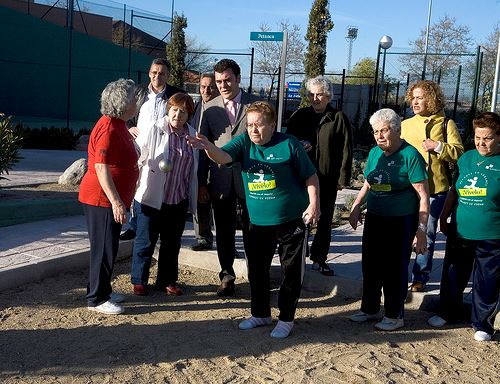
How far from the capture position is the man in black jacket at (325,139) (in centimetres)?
543

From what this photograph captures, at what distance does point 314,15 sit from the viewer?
19359mm

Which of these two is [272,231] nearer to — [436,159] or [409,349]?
[409,349]

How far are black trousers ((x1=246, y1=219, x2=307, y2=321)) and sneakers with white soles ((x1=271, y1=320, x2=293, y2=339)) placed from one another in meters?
0.04

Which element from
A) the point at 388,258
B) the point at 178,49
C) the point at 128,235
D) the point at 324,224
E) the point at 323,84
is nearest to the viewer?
the point at 388,258

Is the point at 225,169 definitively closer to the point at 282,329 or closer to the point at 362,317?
the point at 282,329

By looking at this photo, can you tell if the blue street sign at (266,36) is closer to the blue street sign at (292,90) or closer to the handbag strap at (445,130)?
the handbag strap at (445,130)

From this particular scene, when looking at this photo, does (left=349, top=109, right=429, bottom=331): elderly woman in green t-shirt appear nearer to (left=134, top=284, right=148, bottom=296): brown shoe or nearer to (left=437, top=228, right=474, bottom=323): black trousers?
(left=437, top=228, right=474, bottom=323): black trousers

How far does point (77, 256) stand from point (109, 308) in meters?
1.36

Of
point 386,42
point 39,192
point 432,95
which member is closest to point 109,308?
point 432,95

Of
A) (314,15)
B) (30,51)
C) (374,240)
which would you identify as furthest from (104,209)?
(30,51)

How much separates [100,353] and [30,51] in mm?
20626

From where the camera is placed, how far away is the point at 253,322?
4672 millimetres

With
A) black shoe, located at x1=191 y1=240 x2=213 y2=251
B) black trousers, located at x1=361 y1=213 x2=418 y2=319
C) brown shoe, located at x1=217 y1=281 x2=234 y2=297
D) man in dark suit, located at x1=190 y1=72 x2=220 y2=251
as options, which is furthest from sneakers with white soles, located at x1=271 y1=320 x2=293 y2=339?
black shoe, located at x1=191 y1=240 x2=213 y2=251

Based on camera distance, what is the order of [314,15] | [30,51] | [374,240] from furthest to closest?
[30,51], [314,15], [374,240]
